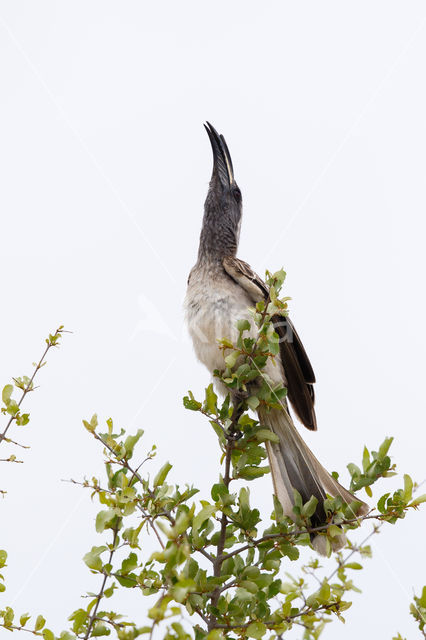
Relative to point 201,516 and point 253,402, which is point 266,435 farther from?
point 201,516

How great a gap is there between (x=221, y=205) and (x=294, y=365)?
1.67 metres

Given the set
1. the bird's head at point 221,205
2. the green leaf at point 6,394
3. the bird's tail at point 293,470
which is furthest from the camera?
the bird's head at point 221,205

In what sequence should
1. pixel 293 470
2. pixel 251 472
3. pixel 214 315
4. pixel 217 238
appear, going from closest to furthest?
pixel 251 472 → pixel 293 470 → pixel 214 315 → pixel 217 238

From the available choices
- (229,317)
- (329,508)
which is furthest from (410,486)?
(229,317)

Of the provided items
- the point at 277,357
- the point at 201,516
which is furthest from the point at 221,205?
the point at 201,516

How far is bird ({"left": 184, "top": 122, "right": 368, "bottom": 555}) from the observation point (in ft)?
11.9

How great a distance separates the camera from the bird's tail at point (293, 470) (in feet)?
11.6

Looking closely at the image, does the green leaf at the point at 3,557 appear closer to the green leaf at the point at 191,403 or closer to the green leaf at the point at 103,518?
the green leaf at the point at 103,518

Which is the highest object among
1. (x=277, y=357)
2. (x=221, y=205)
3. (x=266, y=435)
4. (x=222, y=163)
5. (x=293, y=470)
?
(x=222, y=163)

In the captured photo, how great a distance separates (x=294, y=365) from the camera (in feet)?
13.4

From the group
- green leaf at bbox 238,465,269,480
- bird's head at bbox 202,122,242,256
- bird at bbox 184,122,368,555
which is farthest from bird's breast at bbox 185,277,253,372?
green leaf at bbox 238,465,269,480

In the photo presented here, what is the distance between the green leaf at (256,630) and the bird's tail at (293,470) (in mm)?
927

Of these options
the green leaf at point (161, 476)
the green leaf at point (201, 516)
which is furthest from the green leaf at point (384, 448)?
the green leaf at point (161, 476)

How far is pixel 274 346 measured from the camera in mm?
2801
